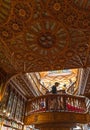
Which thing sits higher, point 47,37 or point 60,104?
point 47,37

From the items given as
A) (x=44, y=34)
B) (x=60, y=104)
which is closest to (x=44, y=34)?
(x=44, y=34)

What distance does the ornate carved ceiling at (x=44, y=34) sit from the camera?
9.30 ft

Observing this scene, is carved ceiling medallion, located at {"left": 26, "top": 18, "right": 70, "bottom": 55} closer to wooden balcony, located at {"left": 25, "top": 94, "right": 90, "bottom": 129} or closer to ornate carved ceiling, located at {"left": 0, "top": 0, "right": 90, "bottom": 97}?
ornate carved ceiling, located at {"left": 0, "top": 0, "right": 90, "bottom": 97}

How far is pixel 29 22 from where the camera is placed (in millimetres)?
3123

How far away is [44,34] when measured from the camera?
3459 mm

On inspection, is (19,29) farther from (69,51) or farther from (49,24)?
(69,51)

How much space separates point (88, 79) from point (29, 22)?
12.9 feet

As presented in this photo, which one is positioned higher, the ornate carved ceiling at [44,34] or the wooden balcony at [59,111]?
the ornate carved ceiling at [44,34]

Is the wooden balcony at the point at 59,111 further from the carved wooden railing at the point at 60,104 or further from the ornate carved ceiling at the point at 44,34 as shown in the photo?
the ornate carved ceiling at the point at 44,34

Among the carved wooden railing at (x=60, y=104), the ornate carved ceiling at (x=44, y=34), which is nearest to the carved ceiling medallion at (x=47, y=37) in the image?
the ornate carved ceiling at (x=44, y=34)

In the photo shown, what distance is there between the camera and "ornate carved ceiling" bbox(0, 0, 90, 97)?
2.83 metres

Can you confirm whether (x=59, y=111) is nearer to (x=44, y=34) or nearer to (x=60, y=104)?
(x=60, y=104)

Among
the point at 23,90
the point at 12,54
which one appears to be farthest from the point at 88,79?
the point at 12,54

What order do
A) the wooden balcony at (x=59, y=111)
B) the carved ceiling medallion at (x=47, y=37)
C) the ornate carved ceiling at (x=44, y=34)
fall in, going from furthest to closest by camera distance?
1. the wooden balcony at (x=59, y=111)
2. the carved ceiling medallion at (x=47, y=37)
3. the ornate carved ceiling at (x=44, y=34)
